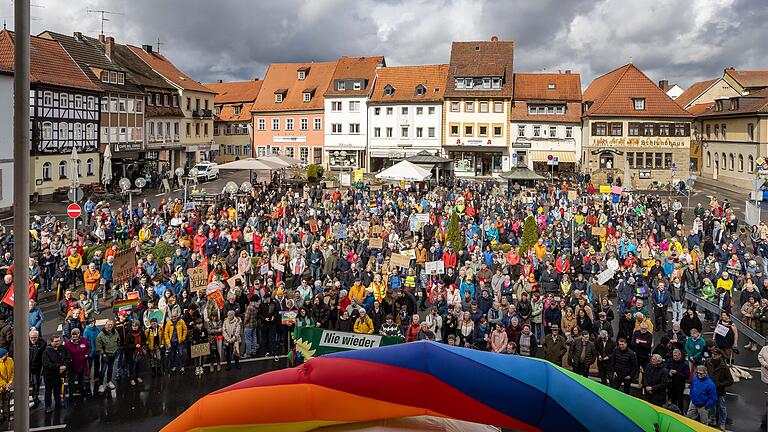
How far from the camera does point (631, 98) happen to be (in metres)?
58.2

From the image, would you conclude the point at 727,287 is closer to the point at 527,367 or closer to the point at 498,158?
the point at 527,367

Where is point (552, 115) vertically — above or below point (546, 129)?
above

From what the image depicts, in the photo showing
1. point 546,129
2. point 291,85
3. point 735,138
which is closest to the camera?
point 735,138

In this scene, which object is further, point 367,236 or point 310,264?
point 367,236

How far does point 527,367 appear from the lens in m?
5.50

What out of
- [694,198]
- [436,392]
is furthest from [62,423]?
[694,198]

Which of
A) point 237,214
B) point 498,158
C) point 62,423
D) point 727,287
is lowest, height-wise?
point 62,423

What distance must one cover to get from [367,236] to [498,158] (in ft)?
129

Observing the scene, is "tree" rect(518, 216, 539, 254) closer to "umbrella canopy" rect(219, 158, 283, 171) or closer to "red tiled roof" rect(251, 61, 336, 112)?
"umbrella canopy" rect(219, 158, 283, 171)

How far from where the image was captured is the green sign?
34.4 feet

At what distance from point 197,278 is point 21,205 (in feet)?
39.5

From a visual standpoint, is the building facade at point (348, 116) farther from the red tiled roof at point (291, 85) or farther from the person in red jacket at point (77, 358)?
the person in red jacket at point (77, 358)

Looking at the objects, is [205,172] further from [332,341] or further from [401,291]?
[332,341]

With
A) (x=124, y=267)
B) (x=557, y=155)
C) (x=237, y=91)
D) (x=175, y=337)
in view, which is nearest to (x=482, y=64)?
(x=557, y=155)
